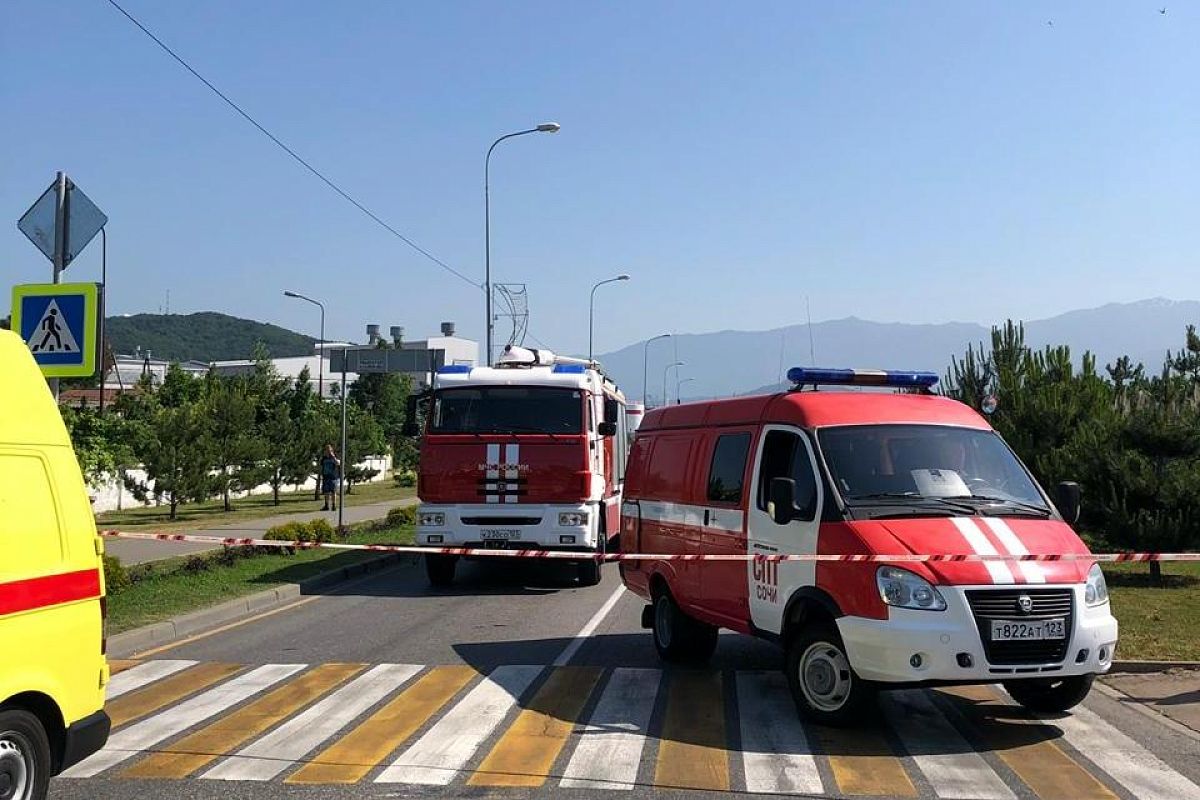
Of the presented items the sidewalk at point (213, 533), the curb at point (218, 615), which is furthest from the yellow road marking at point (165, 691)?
the sidewalk at point (213, 533)

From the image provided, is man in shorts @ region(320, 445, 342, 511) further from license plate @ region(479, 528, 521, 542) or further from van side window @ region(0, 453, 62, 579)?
van side window @ region(0, 453, 62, 579)

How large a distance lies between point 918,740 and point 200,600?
9.12 m

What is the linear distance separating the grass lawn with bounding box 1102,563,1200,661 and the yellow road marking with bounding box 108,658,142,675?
8.63 metres

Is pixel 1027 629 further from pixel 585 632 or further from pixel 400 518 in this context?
pixel 400 518

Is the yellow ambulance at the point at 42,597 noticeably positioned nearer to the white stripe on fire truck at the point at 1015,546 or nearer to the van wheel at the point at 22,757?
the van wheel at the point at 22,757

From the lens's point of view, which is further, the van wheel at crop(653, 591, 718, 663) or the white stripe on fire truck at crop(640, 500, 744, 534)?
the van wheel at crop(653, 591, 718, 663)

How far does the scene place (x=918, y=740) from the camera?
7.39 metres

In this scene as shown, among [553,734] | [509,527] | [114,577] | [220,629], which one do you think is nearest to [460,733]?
[553,734]

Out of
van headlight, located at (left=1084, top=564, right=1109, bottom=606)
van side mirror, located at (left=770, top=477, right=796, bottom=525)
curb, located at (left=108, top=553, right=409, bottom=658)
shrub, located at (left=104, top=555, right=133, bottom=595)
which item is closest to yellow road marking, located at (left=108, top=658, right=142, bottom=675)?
curb, located at (left=108, top=553, right=409, bottom=658)

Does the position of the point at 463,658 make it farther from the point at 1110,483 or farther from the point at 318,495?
the point at 318,495

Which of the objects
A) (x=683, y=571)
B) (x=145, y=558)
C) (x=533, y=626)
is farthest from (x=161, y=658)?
(x=145, y=558)

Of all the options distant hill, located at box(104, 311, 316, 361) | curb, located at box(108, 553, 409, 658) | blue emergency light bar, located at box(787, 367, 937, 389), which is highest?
distant hill, located at box(104, 311, 316, 361)

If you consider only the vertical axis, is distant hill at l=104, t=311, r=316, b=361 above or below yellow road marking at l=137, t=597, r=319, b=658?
above

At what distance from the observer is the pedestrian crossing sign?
35.2ft
